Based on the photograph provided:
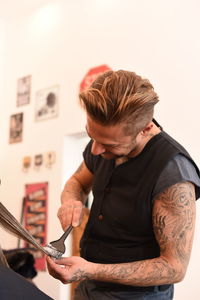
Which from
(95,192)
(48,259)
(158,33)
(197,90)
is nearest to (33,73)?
(158,33)

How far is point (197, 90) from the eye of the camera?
2.45 m

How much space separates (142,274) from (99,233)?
21 centimetres

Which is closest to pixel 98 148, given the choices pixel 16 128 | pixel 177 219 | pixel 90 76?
pixel 177 219

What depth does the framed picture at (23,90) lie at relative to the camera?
3.69 metres

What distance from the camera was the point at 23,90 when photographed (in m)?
3.74

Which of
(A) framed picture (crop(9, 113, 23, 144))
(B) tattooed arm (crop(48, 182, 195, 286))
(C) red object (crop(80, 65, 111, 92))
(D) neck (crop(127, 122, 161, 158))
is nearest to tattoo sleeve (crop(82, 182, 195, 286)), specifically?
(B) tattooed arm (crop(48, 182, 195, 286))

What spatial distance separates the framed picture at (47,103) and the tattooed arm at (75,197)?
205 centimetres

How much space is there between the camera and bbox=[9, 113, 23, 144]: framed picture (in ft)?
12.1

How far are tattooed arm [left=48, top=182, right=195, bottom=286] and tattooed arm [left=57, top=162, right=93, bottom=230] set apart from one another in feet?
0.60

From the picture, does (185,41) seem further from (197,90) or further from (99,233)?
(99,233)

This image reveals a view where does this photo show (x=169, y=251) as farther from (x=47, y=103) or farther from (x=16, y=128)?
(x=16, y=128)

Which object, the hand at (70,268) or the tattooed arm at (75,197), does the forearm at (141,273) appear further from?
the tattooed arm at (75,197)

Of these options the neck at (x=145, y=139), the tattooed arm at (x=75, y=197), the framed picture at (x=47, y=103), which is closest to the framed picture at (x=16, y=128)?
the framed picture at (x=47, y=103)

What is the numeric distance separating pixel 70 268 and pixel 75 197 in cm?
38
